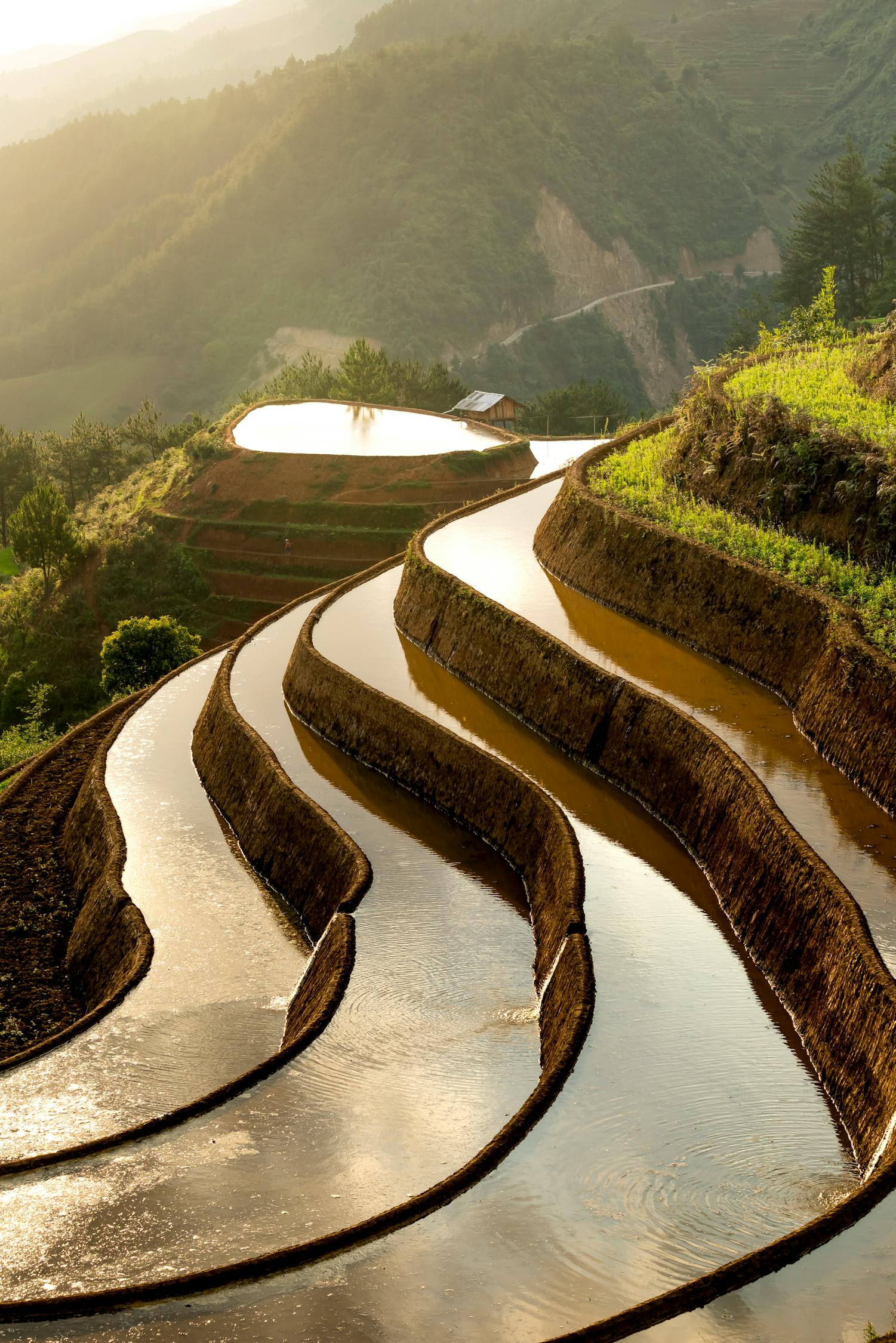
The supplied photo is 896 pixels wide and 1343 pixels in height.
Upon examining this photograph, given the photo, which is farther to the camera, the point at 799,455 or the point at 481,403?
the point at 481,403

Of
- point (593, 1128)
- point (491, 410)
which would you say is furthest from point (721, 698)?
point (491, 410)

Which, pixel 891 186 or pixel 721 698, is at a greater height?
pixel 891 186

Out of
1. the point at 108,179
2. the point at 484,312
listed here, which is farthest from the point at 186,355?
the point at 108,179

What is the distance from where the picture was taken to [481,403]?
62.5 m

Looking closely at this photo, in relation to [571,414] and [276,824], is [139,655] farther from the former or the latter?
[571,414]

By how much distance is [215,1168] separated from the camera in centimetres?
1022

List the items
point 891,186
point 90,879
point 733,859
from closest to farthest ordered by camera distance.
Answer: point 733,859 → point 90,879 → point 891,186

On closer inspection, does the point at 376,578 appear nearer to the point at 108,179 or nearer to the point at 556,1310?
the point at 556,1310

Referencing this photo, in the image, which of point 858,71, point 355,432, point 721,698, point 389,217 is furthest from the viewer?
point 858,71

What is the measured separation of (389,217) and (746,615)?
134 meters

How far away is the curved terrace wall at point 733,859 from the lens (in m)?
8.16

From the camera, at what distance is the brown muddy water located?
26.0 feet

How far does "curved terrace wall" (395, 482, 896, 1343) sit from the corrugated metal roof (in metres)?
40.5

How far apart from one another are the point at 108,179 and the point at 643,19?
81167 millimetres
